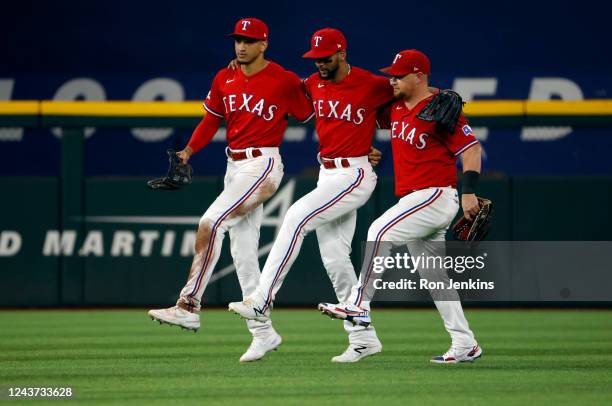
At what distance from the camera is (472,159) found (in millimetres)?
5879

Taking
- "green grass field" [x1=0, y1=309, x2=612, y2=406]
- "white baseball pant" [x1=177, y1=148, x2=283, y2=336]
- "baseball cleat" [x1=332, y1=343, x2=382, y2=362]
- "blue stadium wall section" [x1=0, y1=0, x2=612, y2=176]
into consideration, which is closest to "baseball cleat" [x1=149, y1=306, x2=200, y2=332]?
"white baseball pant" [x1=177, y1=148, x2=283, y2=336]

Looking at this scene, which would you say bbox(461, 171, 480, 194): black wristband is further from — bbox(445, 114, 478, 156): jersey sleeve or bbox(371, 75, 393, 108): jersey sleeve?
bbox(371, 75, 393, 108): jersey sleeve

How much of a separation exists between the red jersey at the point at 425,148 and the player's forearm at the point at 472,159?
2 centimetres

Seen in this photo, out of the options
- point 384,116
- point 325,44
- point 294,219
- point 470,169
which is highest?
point 325,44

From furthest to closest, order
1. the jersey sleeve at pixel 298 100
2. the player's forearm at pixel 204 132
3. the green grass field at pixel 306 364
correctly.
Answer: the player's forearm at pixel 204 132 → the jersey sleeve at pixel 298 100 → the green grass field at pixel 306 364

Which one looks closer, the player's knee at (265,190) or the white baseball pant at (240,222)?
the white baseball pant at (240,222)

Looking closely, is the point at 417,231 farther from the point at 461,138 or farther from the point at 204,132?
the point at 204,132

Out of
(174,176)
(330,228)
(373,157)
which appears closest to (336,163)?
(373,157)

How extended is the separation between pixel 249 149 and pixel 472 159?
1201 millimetres

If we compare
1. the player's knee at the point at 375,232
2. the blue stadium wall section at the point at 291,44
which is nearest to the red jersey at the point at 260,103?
the player's knee at the point at 375,232

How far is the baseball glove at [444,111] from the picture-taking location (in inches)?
228

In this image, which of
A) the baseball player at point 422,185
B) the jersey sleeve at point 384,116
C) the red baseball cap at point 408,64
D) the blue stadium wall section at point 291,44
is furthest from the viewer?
the blue stadium wall section at point 291,44

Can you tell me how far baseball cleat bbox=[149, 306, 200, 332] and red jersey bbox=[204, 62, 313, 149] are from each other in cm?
98

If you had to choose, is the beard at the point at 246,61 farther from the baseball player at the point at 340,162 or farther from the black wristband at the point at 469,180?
the black wristband at the point at 469,180
